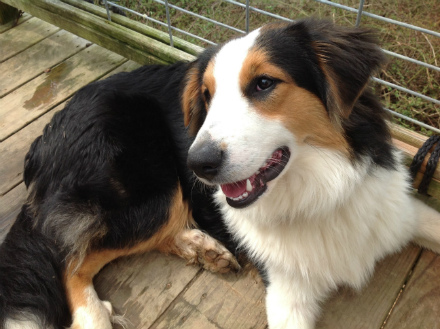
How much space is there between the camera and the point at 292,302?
1.83 meters

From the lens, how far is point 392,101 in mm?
3039

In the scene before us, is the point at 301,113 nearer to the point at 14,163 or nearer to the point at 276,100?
the point at 276,100

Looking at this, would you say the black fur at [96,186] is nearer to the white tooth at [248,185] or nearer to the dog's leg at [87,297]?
the dog's leg at [87,297]

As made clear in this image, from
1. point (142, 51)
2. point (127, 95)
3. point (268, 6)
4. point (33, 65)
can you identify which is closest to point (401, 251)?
point (127, 95)

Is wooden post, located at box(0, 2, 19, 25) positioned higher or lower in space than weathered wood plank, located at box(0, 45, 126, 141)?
higher

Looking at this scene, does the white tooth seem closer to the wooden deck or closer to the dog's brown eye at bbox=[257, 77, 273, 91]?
the dog's brown eye at bbox=[257, 77, 273, 91]

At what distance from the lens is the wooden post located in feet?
12.6

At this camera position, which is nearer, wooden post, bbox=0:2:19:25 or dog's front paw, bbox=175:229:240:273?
dog's front paw, bbox=175:229:240:273

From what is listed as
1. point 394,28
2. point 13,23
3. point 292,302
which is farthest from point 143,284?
point 13,23

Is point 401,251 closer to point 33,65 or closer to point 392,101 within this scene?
point 392,101

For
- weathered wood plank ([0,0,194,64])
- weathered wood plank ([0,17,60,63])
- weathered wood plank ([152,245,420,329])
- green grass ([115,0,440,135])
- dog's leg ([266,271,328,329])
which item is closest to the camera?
dog's leg ([266,271,328,329])

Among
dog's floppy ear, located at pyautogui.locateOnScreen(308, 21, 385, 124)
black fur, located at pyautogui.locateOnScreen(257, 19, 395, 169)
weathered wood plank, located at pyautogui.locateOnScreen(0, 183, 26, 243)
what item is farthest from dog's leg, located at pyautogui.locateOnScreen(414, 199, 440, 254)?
weathered wood plank, located at pyautogui.locateOnScreen(0, 183, 26, 243)

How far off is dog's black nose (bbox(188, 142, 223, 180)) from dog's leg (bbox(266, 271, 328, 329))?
0.71 metres

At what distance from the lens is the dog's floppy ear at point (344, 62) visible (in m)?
1.48
